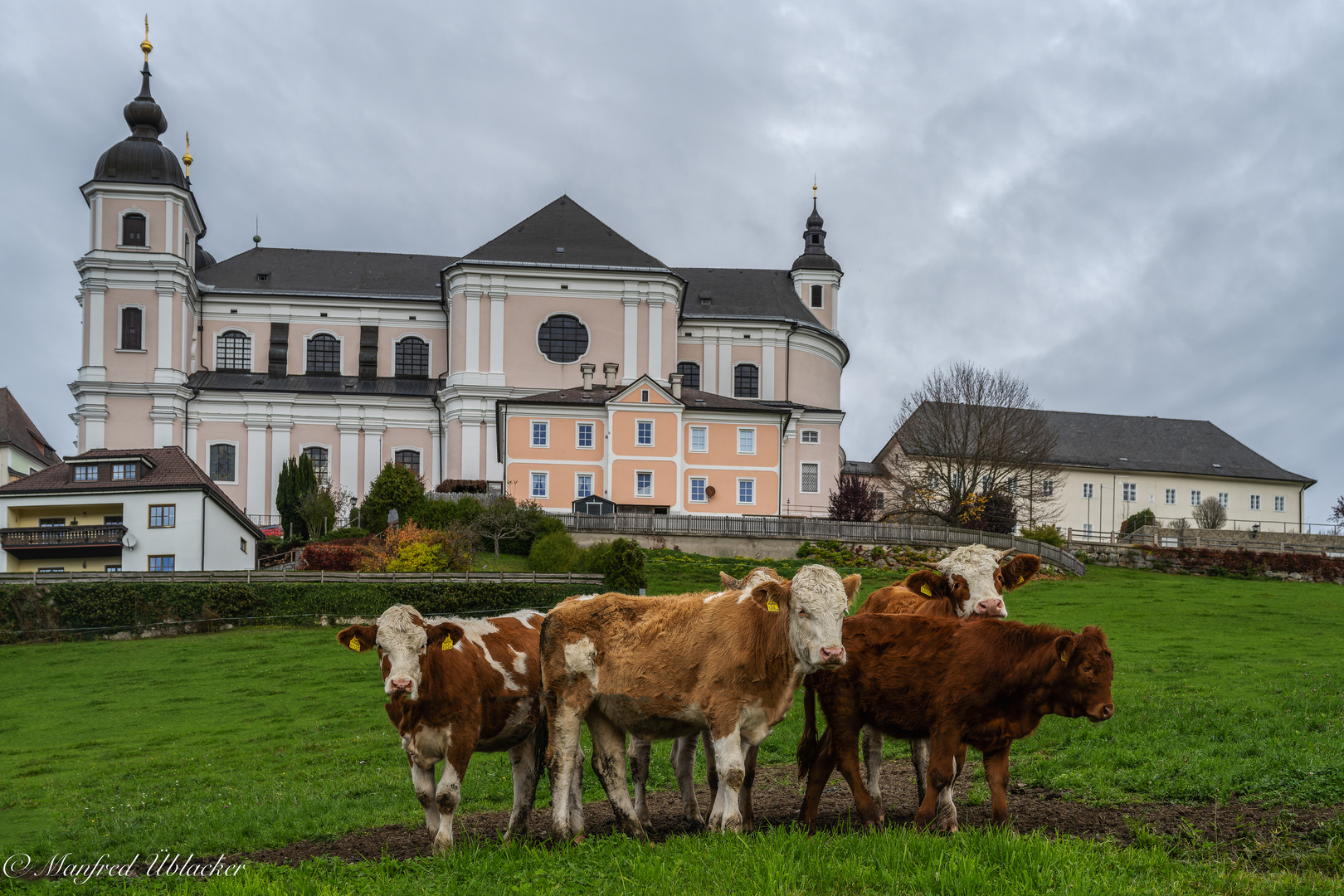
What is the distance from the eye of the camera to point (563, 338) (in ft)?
200

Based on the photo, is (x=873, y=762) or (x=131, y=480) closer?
(x=873, y=762)

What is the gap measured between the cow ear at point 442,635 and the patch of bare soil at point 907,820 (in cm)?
150

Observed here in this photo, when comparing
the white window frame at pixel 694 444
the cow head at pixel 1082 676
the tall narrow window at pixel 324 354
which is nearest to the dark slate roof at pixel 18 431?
the tall narrow window at pixel 324 354

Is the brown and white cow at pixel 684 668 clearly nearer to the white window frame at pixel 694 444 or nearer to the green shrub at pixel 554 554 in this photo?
the green shrub at pixel 554 554

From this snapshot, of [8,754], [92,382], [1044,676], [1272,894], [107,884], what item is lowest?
[8,754]

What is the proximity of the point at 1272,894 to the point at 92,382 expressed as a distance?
63332 millimetres

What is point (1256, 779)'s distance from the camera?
9.05 meters

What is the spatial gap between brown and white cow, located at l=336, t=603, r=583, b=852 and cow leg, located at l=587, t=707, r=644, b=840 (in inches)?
15.0

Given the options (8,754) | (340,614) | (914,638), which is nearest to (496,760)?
(914,638)

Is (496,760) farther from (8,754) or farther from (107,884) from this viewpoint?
(8,754)

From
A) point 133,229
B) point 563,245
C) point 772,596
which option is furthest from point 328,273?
point 772,596

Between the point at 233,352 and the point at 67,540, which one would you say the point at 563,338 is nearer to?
the point at 233,352

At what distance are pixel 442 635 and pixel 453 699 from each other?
1.62ft

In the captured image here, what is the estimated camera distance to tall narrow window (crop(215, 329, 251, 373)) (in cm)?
6412
